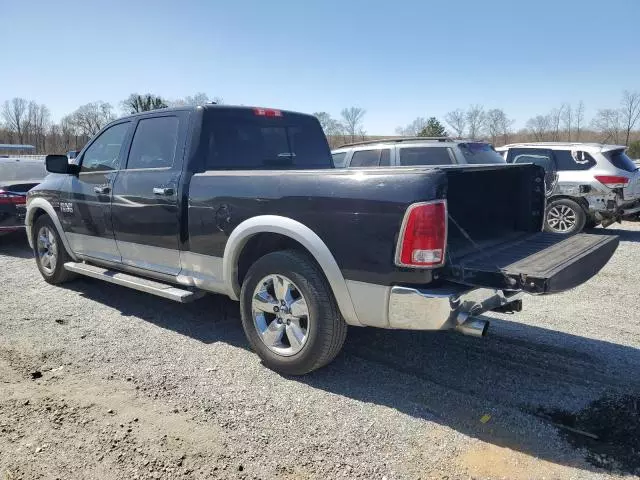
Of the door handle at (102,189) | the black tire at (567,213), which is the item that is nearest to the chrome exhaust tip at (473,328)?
the door handle at (102,189)

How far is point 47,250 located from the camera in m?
6.60

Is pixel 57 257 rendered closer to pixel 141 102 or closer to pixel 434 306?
pixel 434 306

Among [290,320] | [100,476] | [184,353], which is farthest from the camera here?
[184,353]

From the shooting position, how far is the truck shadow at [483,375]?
10.4 ft

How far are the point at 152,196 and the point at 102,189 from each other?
0.98 meters

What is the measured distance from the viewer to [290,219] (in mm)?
3602

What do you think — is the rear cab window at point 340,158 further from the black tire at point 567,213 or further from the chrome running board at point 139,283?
the chrome running board at point 139,283

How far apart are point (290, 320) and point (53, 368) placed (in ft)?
6.35

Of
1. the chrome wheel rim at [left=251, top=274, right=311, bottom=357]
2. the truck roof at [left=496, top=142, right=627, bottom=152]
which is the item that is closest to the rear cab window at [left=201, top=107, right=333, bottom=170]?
the chrome wheel rim at [left=251, top=274, right=311, bottom=357]

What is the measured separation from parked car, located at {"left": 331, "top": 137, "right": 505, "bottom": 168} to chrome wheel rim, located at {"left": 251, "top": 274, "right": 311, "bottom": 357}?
4619 mm

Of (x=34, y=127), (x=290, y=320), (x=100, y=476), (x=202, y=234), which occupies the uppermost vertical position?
(x=34, y=127)

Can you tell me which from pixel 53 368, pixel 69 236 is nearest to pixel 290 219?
pixel 53 368

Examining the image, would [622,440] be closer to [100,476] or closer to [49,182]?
[100,476]

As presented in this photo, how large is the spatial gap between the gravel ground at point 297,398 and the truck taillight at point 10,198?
4.13 m
